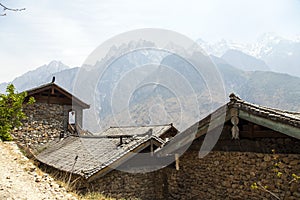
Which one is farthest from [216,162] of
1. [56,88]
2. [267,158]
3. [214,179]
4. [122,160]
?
[56,88]

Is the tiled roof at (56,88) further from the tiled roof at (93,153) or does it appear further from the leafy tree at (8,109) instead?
the tiled roof at (93,153)

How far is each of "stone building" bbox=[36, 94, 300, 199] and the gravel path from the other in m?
1.84

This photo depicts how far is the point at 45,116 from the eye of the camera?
674 inches

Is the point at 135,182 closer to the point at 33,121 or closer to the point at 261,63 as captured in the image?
the point at 33,121

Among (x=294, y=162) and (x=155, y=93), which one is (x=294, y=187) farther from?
(x=155, y=93)

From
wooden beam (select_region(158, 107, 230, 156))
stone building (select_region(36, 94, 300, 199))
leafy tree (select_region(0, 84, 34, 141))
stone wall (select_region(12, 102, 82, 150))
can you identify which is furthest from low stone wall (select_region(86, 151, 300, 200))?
stone wall (select_region(12, 102, 82, 150))

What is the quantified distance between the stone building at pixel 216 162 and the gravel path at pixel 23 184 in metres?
1.84

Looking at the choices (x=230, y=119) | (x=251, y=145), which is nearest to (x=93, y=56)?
(x=230, y=119)

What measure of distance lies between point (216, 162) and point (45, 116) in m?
12.9

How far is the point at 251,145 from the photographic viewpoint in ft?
20.9

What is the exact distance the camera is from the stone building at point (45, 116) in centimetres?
1631

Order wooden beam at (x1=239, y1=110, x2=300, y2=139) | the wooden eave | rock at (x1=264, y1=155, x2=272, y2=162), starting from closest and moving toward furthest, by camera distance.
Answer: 1. wooden beam at (x1=239, y1=110, x2=300, y2=139)
2. rock at (x1=264, y1=155, x2=272, y2=162)
3. the wooden eave

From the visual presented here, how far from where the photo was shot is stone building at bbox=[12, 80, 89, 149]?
16.3 metres

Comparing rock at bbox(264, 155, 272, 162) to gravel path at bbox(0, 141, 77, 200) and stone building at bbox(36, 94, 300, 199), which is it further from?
gravel path at bbox(0, 141, 77, 200)
